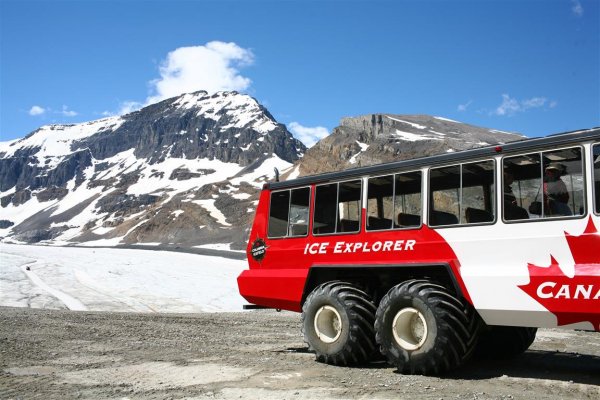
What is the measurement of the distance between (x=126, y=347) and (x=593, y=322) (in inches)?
295

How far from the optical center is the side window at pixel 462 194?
22.5 ft

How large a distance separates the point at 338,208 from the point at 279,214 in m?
1.39

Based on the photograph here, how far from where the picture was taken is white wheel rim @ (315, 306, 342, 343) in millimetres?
8102

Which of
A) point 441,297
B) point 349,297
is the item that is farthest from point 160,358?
point 441,297

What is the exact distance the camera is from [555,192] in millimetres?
6262

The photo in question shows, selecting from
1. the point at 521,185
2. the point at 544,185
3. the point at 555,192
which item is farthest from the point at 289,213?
the point at 555,192

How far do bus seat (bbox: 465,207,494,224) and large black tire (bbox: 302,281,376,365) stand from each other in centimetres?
196

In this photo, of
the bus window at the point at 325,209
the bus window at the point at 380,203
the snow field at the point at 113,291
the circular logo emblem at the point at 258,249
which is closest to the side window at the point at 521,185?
the bus window at the point at 380,203

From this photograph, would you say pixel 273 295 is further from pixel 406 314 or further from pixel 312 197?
pixel 406 314

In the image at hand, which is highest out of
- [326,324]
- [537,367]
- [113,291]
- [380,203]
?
[380,203]

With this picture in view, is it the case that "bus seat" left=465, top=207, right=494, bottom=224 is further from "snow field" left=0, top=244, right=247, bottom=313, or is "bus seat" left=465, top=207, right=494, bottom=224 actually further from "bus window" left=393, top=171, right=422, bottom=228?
"snow field" left=0, top=244, right=247, bottom=313

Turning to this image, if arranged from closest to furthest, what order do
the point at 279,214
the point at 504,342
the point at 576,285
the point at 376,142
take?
1. the point at 576,285
2. the point at 504,342
3. the point at 279,214
4. the point at 376,142

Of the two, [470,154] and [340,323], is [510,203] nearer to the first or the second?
[470,154]

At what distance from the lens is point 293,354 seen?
9.02 m
